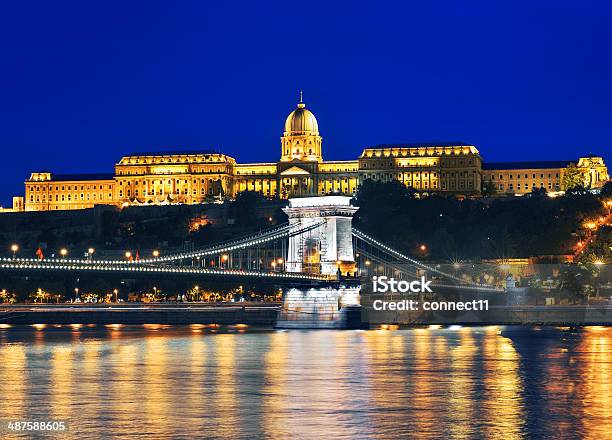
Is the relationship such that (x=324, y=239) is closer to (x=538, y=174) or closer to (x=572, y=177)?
(x=572, y=177)

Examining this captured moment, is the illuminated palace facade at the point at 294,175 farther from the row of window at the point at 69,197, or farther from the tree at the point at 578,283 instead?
the tree at the point at 578,283

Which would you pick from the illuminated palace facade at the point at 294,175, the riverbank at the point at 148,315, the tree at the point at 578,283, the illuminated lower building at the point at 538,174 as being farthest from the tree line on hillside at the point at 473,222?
the riverbank at the point at 148,315

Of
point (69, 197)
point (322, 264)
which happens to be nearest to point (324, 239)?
point (322, 264)

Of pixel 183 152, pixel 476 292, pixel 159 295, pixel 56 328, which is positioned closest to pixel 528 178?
pixel 183 152

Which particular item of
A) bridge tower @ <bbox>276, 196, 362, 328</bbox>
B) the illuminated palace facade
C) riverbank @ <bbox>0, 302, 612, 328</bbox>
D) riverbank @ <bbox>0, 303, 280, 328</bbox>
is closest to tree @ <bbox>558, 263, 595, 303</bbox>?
riverbank @ <bbox>0, 302, 612, 328</bbox>

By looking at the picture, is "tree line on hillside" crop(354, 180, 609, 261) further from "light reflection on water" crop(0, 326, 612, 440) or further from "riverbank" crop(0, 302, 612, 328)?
"light reflection on water" crop(0, 326, 612, 440)

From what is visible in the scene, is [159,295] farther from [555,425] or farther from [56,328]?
[555,425]
